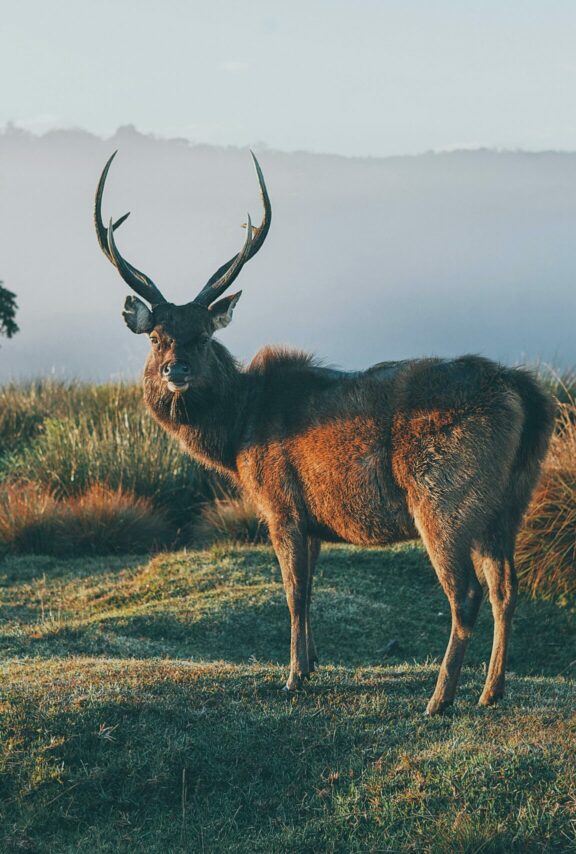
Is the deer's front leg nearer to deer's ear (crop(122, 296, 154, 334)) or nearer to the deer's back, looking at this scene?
the deer's back

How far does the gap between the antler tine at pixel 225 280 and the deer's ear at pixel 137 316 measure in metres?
0.43

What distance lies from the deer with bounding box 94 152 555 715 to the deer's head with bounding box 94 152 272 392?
0.01m

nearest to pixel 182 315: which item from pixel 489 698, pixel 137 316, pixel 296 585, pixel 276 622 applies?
pixel 137 316

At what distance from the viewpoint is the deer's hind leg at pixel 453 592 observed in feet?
21.0

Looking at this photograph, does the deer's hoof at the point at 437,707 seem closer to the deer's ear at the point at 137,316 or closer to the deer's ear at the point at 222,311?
the deer's ear at the point at 222,311

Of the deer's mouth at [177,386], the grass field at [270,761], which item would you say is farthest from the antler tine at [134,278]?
the grass field at [270,761]

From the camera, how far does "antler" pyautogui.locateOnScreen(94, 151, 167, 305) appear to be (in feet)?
25.0

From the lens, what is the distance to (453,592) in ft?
21.1

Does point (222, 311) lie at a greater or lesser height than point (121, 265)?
lesser

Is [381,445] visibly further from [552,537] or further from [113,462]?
[113,462]

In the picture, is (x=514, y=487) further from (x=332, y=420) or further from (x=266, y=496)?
(x=266, y=496)

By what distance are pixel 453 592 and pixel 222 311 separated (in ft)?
8.79

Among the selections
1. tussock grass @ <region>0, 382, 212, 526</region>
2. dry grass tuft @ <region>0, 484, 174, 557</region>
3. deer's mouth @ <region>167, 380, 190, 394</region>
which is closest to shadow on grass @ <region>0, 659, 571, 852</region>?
deer's mouth @ <region>167, 380, 190, 394</region>

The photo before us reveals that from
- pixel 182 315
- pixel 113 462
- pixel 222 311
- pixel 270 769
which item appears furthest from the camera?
pixel 113 462
